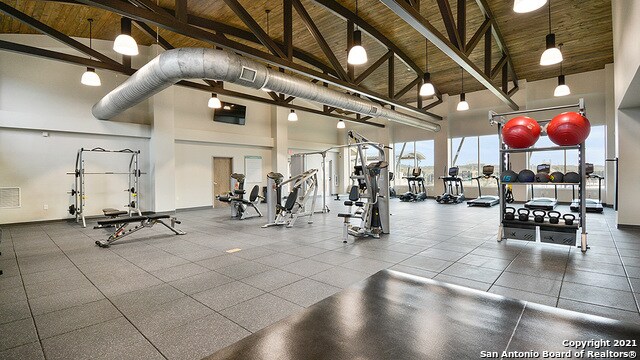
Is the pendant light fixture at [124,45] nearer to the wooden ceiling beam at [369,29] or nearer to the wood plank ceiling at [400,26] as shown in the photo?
the wood plank ceiling at [400,26]

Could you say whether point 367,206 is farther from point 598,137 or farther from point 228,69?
point 598,137

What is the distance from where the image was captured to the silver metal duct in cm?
478

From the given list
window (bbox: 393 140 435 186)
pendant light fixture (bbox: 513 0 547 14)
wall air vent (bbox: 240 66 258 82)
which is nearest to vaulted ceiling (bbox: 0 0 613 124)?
wall air vent (bbox: 240 66 258 82)

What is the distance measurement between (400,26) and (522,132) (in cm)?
421

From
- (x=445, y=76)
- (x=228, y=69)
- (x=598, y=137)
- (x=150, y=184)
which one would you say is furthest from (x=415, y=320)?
(x=598, y=137)

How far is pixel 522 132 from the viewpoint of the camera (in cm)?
433

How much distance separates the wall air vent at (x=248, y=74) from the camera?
521 centimetres

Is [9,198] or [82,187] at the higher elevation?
[82,187]

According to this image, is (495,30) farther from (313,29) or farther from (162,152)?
(162,152)

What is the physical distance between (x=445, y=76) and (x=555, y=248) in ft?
25.2

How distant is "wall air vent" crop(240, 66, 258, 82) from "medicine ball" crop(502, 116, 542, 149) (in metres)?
4.30

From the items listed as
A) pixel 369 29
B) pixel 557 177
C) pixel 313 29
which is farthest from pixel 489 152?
pixel 313 29

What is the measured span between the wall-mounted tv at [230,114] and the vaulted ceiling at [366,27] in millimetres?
2853

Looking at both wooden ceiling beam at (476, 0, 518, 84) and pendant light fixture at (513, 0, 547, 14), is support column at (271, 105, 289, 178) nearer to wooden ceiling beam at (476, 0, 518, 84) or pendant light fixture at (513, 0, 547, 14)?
wooden ceiling beam at (476, 0, 518, 84)
